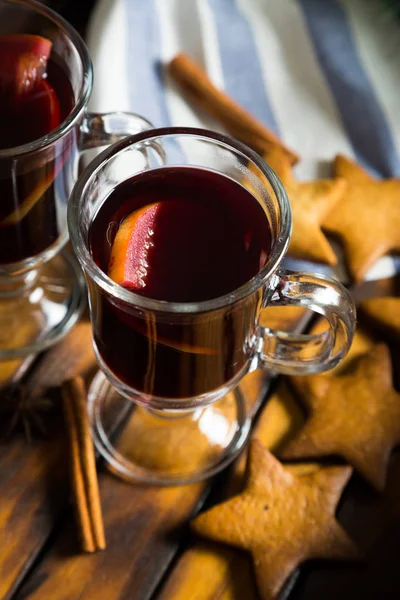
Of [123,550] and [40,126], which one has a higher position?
[40,126]

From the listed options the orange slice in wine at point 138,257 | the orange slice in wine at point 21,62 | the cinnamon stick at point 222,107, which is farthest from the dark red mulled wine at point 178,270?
the cinnamon stick at point 222,107

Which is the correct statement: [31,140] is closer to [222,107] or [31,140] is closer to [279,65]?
[222,107]

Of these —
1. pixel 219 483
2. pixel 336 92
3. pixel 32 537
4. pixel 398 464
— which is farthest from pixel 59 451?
pixel 336 92

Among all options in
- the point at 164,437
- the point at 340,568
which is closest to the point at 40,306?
the point at 164,437

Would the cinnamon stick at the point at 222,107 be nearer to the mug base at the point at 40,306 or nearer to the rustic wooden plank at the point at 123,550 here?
the mug base at the point at 40,306

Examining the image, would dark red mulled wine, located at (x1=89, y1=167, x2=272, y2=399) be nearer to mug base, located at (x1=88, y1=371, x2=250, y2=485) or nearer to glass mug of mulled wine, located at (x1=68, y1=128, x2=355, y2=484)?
glass mug of mulled wine, located at (x1=68, y1=128, x2=355, y2=484)

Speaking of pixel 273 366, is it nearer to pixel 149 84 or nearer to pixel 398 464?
pixel 398 464
